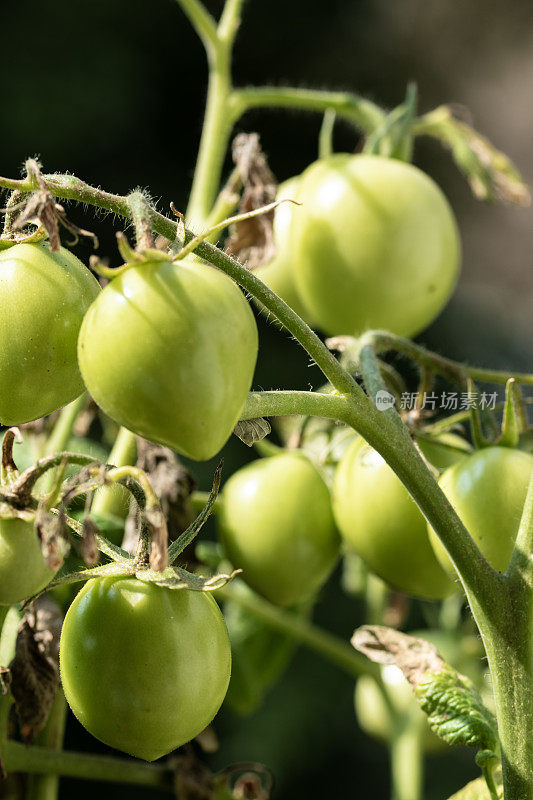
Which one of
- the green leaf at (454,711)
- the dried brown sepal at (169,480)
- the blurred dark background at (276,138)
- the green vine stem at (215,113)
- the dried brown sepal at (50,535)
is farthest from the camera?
the blurred dark background at (276,138)

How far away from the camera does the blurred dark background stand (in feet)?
4.52

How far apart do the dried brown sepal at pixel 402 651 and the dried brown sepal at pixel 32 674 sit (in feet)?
0.42

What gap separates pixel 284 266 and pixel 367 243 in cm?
7

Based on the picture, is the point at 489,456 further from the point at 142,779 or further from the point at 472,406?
the point at 142,779

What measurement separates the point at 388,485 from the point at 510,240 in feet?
6.61

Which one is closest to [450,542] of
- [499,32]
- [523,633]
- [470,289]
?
[523,633]

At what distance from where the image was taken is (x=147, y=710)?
0.30m

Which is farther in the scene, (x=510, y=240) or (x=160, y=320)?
(x=510, y=240)

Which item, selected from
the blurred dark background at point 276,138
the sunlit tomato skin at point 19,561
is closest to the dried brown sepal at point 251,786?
the sunlit tomato skin at point 19,561

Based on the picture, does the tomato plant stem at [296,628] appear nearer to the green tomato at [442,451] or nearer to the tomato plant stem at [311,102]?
the green tomato at [442,451]

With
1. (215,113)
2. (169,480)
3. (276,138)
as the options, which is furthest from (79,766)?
(276,138)

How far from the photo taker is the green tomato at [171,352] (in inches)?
10.0

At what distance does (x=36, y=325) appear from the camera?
0.29 metres

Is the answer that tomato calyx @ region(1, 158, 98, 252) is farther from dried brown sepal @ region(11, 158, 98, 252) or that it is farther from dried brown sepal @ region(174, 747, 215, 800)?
dried brown sepal @ region(174, 747, 215, 800)
